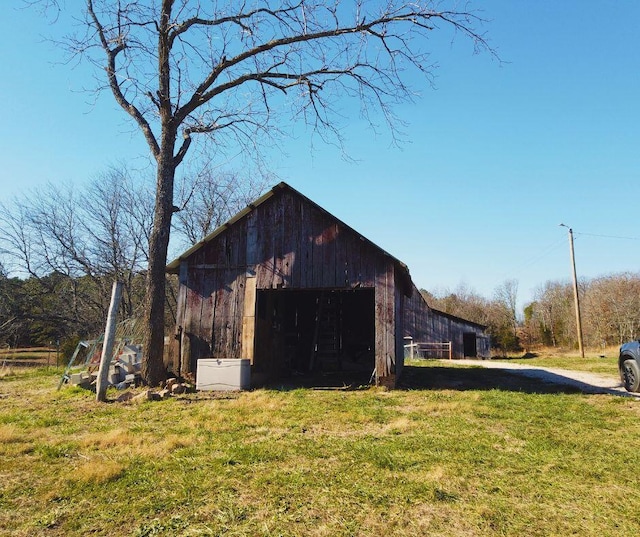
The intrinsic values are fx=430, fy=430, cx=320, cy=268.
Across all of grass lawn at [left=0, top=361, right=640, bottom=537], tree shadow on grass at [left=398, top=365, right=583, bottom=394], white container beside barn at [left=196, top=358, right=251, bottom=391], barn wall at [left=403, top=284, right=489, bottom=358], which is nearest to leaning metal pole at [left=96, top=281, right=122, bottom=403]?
grass lawn at [left=0, top=361, right=640, bottom=537]

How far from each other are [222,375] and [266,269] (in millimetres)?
3144

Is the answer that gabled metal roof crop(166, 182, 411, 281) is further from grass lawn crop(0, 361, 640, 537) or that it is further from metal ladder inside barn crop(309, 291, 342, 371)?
metal ladder inside barn crop(309, 291, 342, 371)

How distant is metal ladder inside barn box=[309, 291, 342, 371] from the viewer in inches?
A: 717

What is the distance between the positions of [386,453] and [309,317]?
13.6m

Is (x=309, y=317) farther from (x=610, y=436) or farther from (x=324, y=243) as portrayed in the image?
(x=610, y=436)

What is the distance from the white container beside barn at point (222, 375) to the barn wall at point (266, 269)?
0.88 meters

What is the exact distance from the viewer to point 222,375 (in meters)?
11.1

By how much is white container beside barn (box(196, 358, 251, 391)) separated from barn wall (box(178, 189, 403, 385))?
88cm

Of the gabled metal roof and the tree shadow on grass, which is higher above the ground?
the gabled metal roof

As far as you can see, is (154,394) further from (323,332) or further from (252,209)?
(323,332)

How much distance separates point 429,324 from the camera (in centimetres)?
3091

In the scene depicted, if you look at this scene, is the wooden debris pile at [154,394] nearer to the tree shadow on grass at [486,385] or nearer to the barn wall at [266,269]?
the barn wall at [266,269]

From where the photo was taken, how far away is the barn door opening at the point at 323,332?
16344 mm

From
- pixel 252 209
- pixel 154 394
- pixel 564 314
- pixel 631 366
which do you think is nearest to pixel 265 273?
pixel 252 209
